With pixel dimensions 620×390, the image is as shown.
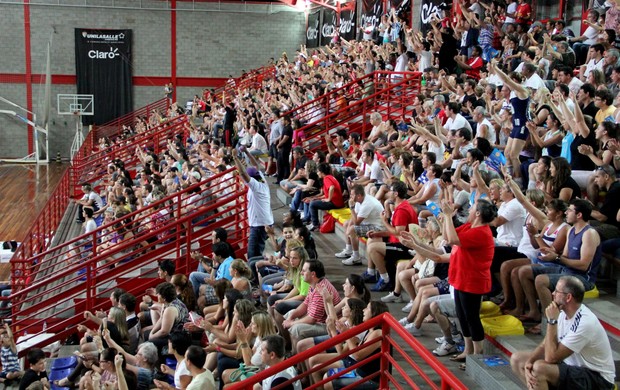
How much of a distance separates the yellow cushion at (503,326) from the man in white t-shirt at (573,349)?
1.38 metres

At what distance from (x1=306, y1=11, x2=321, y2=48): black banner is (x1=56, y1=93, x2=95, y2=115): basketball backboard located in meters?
8.59

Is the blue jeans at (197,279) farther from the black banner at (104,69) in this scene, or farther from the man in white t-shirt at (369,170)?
the black banner at (104,69)

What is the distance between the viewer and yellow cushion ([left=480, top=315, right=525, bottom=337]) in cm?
600

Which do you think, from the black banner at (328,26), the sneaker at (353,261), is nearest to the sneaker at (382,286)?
the sneaker at (353,261)

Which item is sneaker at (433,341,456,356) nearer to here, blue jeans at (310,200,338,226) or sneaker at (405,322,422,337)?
sneaker at (405,322,422,337)

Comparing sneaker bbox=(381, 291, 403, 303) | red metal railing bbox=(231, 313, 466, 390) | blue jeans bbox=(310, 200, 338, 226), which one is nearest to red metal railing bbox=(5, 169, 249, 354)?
blue jeans bbox=(310, 200, 338, 226)

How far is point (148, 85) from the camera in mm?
28328

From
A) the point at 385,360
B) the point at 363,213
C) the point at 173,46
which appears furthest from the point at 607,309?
the point at 173,46

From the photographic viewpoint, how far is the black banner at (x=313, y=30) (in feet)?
89.7

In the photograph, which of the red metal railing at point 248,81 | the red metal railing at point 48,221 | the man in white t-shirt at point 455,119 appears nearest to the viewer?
the man in white t-shirt at point 455,119

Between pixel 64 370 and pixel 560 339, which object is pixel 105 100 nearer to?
pixel 64 370

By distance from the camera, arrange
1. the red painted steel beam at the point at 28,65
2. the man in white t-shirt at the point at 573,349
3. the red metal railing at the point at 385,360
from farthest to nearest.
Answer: the red painted steel beam at the point at 28,65 → the man in white t-shirt at the point at 573,349 → the red metal railing at the point at 385,360

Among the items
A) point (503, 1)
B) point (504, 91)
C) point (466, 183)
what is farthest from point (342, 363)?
point (503, 1)

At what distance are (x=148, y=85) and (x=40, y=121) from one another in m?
4.26
